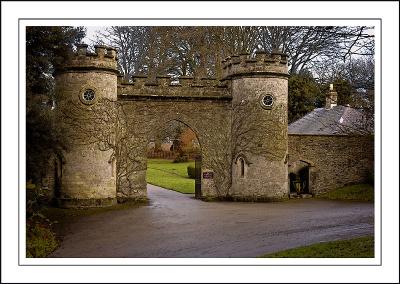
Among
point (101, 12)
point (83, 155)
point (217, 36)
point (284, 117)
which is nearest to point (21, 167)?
point (101, 12)

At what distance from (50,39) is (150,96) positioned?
622cm

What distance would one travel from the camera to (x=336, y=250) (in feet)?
37.4

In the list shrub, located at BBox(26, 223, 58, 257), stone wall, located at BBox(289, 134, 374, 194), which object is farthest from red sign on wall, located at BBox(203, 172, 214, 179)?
shrub, located at BBox(26, 223, 58, 257)

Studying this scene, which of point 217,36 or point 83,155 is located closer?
point 83,155

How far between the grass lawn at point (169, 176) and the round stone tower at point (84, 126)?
21.5 feet

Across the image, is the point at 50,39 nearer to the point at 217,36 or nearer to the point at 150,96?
the point at 150,96

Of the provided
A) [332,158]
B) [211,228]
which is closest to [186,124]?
[332,158]

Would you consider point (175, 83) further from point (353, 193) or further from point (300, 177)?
point (353, 193)

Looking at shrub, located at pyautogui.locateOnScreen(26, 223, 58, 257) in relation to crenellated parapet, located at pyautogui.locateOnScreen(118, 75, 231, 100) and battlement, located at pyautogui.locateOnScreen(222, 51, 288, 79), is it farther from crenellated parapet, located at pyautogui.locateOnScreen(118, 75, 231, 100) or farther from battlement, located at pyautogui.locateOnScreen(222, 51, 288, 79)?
battlement, located at pyautogui.locateOnScreen(222, 51, 288, 79)

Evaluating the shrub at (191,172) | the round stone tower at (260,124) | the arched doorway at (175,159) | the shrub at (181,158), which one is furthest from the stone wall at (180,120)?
the shrub at (181,158)

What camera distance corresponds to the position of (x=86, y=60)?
18781 millimetres

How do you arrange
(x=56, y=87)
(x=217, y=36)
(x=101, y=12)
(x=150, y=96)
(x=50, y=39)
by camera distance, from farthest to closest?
(x=217, y=36), (x=150, y=96), (x=56, y=87), (x=50, y=39), (x=101, y=12)

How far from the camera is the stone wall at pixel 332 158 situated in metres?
21.9

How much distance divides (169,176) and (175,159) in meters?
6.83
